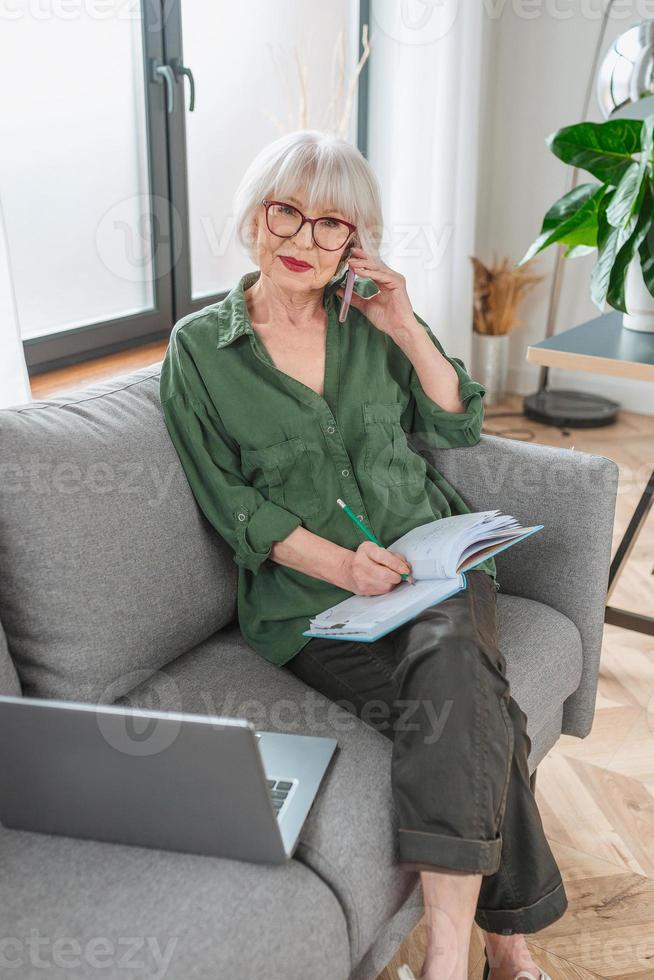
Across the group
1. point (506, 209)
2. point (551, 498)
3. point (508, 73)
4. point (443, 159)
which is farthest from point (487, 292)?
point (551, 498)

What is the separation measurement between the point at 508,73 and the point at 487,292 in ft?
2.81

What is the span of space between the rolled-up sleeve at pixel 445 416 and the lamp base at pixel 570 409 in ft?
6.89

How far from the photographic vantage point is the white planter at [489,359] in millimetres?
3795

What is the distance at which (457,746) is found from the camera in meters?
1.08

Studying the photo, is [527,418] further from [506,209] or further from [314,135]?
[314,135]

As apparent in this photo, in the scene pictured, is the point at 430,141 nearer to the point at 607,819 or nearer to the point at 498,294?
the point at 498,294

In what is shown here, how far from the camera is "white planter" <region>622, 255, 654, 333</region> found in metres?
2.02

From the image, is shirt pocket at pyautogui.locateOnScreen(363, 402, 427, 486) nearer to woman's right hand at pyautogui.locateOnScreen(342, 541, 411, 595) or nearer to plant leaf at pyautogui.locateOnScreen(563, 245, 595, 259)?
woman's right hand at pyautogui.locateOnScreen(342, 541, 411, 595)

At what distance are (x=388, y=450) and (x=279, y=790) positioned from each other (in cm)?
60

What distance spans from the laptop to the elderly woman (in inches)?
8.6

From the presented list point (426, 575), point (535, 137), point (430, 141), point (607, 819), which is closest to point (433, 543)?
point (426, 575)

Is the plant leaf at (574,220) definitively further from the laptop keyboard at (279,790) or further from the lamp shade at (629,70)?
the laptop keyboard at (279,790)

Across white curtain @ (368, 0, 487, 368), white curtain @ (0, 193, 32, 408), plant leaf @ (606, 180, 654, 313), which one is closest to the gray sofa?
white curtain @ (0, 193, 32, 408)

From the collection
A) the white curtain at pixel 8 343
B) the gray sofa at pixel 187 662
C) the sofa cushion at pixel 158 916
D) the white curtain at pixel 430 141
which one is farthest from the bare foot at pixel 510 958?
the white curtain at pixel 430 141
